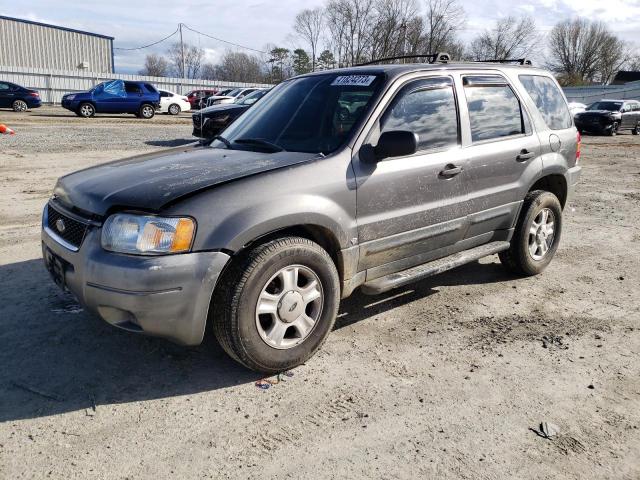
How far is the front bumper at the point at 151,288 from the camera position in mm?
2779

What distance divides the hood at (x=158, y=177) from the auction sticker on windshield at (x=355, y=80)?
77cm

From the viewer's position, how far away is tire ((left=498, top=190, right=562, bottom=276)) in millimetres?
4816

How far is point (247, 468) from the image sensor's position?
2.48 m

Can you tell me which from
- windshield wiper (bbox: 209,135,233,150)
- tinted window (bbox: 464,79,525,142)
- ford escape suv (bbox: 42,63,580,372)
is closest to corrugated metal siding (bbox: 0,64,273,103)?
windshield wiper (bbox: 209,135,233,150)

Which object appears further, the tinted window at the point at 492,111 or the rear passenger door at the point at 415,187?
the tinted window at the point at 492,111

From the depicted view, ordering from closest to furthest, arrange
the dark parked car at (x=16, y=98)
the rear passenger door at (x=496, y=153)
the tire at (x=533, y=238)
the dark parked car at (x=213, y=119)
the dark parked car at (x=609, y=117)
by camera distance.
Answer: the rear passenger door at (x=496, y=153), the tire at (x=533, y=238), the dark parked car at (x=213, y=119), the dark parked car at (x=609, y=117), the dark parked car at (x=16, y=98)

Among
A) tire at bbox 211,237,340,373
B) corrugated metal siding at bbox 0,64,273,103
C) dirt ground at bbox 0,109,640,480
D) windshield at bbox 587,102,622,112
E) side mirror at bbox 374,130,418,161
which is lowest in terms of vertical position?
dirt ground at bbox 0,109,640,480

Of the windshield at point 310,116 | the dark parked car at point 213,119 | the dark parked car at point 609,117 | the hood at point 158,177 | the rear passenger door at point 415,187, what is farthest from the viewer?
the dark parked car at point 609,117

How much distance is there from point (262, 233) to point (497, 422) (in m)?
1.58

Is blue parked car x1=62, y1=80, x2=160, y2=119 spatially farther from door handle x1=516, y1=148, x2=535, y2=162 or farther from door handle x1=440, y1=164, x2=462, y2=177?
door handle x1=440, y1=164, x2=462, y2=177

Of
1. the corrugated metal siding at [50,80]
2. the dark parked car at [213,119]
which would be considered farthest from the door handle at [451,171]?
the corrugated metal siding at [50,80]

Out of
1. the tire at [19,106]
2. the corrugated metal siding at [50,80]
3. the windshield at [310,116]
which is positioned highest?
the corrugated metal siding at [50,80]

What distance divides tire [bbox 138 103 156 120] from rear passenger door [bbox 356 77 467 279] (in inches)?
940

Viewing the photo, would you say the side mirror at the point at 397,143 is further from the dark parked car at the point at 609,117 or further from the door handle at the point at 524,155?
the dark parked car at the point at 609,117
